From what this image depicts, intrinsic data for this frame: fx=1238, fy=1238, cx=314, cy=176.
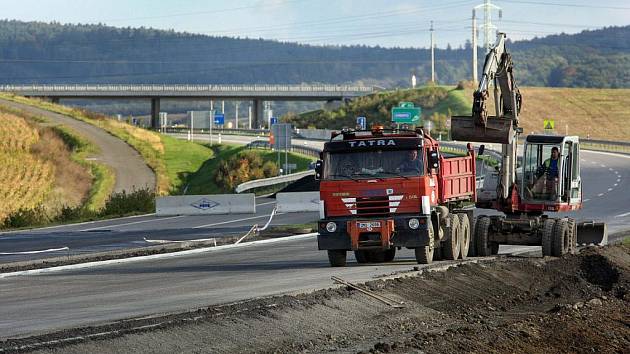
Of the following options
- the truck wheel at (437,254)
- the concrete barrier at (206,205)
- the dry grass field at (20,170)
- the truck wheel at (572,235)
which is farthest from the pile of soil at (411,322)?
the dry grass field at (20,170)

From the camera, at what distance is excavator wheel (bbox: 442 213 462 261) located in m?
27.8

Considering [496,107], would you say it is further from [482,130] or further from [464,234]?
[464,234]

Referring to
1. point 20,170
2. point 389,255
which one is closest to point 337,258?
point 389,255

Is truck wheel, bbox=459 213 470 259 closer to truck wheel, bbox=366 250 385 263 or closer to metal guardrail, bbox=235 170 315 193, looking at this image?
truck wheel, bbox=366 250 385 263

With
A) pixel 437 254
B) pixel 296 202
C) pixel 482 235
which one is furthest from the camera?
pixel 296 202

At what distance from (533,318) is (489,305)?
2.10 m

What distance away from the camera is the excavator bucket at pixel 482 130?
28.5 m

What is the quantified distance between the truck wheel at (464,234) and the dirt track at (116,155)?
1983 inches

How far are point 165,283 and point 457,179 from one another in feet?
24.6

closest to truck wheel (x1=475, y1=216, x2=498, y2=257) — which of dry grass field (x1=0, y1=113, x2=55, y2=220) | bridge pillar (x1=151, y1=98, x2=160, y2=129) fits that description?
dry grass field (x1=0, y1=113, x2=55, y2=220)

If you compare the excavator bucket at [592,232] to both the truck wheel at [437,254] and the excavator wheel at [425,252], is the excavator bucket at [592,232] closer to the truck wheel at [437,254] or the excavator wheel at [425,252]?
the truck wheel at [437,254]

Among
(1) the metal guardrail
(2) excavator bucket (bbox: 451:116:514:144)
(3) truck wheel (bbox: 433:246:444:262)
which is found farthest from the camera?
(1) the metal guardrail

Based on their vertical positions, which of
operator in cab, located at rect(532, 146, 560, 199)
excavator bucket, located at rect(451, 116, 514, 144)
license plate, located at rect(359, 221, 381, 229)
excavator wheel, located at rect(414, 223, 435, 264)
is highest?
excavator bucket, located at rect(451, 116, 514, 144)

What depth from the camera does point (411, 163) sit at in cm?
2614
